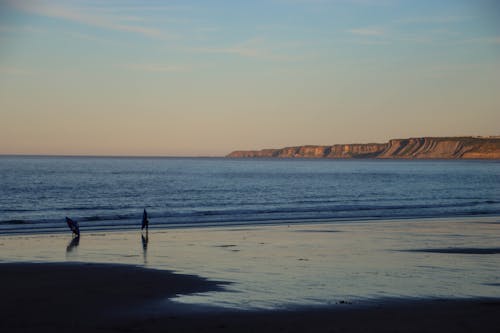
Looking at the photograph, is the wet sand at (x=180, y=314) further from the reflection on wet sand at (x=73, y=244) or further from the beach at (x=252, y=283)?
the reflection on wet sand at (x=73, y=244)

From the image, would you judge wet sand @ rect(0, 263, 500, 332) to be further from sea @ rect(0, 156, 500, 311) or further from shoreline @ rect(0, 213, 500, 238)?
shoreline @ rect(0, 213, 500, 238)

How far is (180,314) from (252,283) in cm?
319

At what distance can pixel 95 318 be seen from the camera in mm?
11492

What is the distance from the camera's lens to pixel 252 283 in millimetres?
14656

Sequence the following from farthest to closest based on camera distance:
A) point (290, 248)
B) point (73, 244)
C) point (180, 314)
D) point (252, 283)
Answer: point (73, 244)
point (290, 248)
point (252, 283)
point (180, 314)

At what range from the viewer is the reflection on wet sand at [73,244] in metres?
21.8

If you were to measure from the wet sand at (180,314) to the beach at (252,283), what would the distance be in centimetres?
2

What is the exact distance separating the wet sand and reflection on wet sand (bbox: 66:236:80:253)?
6.94 m

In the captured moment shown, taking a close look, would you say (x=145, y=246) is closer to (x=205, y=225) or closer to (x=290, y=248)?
(x=290, y=248)

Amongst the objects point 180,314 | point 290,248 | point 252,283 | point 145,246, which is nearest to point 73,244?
point 145,246

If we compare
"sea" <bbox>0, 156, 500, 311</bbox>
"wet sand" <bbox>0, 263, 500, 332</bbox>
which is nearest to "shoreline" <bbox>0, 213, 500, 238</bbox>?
"sea" <bbox>0, 156, 500, 311</bbox>

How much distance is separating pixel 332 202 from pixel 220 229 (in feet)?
83.2

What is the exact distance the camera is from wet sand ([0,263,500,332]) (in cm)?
1077

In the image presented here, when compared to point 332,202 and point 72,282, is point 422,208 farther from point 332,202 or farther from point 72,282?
point 72,282
